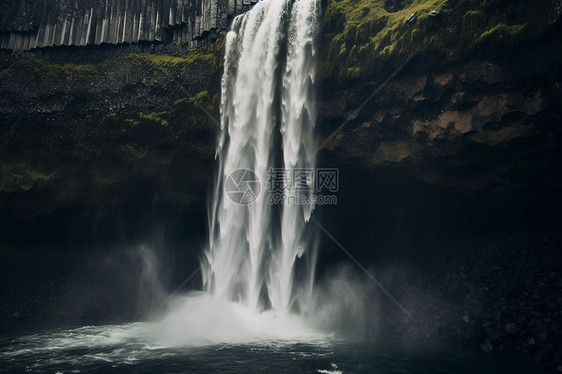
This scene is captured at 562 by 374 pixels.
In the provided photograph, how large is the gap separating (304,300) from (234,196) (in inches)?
290

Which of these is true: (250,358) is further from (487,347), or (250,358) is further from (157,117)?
(157,117)

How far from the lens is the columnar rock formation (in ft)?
85.9

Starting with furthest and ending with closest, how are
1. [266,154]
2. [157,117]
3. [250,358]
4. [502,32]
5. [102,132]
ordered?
[102,132]
[157,117]
[266,154]
[502,32]
[250,358]

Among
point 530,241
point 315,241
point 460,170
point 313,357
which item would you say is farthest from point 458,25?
point 313,357

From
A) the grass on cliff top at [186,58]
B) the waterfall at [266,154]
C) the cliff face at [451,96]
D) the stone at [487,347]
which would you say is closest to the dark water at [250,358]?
the stone at [487,347]

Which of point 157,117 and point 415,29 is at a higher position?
point 415,29

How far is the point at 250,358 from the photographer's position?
15195mm

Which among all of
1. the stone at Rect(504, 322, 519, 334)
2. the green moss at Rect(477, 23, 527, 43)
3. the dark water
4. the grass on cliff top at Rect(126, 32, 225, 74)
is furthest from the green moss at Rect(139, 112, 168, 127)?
the stone at Rect(504, 322, 519, 334)

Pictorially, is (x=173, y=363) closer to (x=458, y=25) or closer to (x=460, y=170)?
(x=460, y=170)

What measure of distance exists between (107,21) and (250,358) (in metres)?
24.8

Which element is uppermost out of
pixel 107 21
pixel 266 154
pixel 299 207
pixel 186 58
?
pixel 107 21

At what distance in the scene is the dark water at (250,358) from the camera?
14.2 metres

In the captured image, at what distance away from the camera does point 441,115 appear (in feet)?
61.4

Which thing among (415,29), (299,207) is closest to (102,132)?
(299,207)
